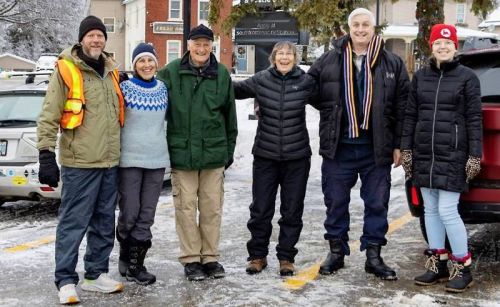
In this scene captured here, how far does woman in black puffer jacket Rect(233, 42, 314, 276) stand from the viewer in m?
5.16

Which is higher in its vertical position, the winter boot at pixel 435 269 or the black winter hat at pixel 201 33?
the black winter hat at pixel 201 33

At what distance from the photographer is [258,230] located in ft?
17.6

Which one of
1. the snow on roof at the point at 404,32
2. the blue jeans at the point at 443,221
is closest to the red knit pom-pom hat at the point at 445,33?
the blue jeans at the point at 443,221

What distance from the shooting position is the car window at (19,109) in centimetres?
740

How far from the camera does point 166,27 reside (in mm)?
42844

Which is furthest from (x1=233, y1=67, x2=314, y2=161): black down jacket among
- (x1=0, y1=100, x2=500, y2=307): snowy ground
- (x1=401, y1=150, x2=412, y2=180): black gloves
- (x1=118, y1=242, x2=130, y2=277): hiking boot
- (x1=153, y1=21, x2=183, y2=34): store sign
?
(x1=153, y1=21, x2=183, y2=34): store sign

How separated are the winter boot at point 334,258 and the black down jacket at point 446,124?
87cm

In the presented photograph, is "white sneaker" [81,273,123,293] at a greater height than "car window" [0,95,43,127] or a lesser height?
lesser

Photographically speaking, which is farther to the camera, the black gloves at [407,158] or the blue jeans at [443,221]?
the black gloves at [407,158]

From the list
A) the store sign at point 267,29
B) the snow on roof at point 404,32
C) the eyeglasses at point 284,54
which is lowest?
the eyeglasses at point 284,54

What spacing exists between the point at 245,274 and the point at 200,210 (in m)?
0.61

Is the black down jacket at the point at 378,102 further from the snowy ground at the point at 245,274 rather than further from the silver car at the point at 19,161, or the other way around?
the silver car at the point at 19,161

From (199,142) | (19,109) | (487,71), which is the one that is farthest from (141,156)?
(19,109)

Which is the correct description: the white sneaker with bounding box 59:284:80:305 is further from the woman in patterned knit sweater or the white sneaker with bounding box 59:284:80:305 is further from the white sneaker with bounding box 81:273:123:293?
the woman in patterned knit sweater
